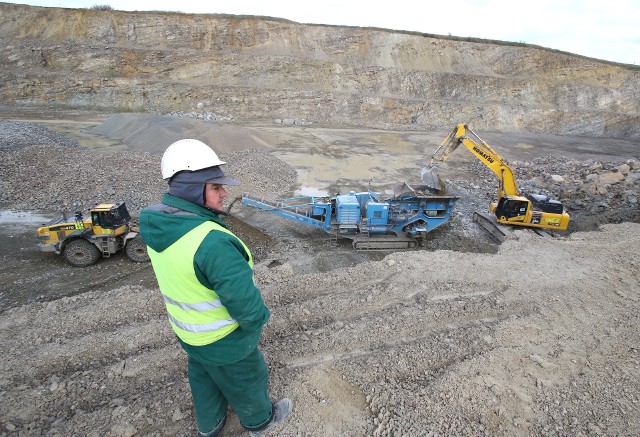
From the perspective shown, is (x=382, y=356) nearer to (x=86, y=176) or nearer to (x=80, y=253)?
(x=80, y=253)

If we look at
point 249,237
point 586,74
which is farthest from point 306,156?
point 586,74

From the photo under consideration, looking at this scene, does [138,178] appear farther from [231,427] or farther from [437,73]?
[437,73]

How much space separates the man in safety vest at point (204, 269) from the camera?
1910 millimetres

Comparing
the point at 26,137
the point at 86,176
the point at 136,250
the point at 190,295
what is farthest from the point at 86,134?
the point at 190,295

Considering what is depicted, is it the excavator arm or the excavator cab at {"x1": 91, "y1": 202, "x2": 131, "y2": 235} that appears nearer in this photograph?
the excavator cab at {"x1": 91, "y1": 202, "x2": 131, "y2": 235}

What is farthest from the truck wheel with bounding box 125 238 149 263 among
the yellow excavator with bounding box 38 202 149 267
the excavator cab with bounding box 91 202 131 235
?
the excavator cab with bounding box 91 202 131 235

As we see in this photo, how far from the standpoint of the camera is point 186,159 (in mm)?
2020

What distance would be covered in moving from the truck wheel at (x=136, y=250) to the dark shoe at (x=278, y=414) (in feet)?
18.5

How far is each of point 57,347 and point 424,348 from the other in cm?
396

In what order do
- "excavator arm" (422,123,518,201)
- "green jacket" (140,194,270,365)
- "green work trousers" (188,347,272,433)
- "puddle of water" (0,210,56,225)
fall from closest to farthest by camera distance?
"green jacket" (140,194,270,365) < "green work trousers" (188,347,272,433) < "puddle of water" (0,210,56,225) < "excavator arm" (422,123,518,201)

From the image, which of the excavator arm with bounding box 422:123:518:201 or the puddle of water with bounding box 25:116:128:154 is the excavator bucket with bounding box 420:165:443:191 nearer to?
the excavator arm with bounding box 422:123:518:201

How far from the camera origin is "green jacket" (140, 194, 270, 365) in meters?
1.88

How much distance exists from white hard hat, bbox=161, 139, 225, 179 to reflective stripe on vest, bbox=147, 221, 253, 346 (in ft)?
1.14

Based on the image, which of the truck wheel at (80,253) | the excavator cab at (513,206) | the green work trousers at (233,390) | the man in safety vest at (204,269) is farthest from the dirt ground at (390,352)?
the excavator cab at (513,206)
